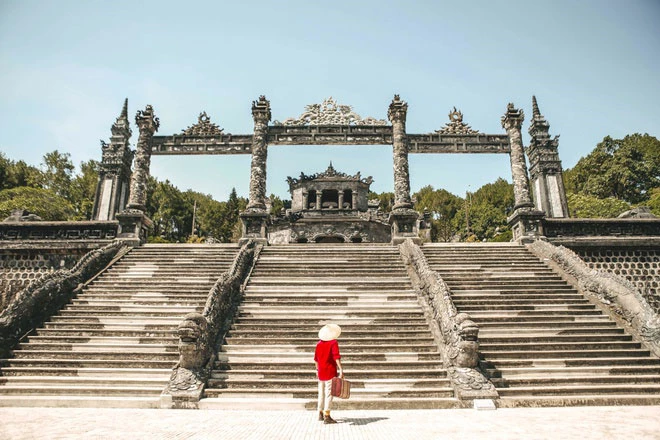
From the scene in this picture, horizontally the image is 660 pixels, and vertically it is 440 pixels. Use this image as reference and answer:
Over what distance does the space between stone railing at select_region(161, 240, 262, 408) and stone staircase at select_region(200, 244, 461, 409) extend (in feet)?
0.68

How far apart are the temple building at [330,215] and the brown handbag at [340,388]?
73.9ft

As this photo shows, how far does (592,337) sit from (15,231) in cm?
1781

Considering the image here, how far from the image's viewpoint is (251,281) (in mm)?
10914

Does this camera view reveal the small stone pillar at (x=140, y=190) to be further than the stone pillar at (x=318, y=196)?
No

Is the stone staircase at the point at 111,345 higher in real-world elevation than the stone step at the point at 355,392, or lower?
higher

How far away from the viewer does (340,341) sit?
8.01m

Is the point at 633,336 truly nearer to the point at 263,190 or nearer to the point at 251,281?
the point at 251,281

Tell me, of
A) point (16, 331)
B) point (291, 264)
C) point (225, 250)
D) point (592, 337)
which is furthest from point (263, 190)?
point (592, 337)

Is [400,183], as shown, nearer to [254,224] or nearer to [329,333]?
[254,224]

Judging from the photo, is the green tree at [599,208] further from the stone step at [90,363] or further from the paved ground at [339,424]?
the stone step at [90,363]

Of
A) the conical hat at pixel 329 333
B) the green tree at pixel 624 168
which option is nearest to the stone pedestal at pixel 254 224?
the conical hat at pixel 329 333

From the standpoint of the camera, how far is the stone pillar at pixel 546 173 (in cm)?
1894

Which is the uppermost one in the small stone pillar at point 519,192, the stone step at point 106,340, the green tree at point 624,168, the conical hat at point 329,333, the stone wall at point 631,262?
the green tree at point 624,168

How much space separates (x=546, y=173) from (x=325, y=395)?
18414mm
